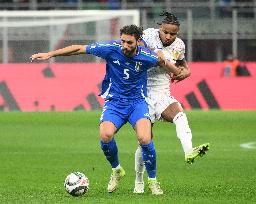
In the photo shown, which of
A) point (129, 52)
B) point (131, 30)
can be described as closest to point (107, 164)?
point (129, 52)

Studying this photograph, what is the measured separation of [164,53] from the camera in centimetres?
1271

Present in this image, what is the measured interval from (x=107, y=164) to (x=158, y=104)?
11.3 feet

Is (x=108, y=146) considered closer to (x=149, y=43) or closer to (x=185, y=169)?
(x=149, y=43)

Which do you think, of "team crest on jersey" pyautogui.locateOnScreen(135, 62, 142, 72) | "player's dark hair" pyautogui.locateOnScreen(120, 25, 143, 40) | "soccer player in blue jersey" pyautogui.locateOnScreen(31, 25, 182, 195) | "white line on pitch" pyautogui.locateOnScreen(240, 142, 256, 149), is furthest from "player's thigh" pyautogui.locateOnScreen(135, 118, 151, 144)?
"white line on pitch" pyautogui.locateOnScreen(240, 142, 256, 149)

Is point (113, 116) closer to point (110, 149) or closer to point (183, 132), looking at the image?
point (110, 149)

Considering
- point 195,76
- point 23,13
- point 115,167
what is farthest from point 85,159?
point 23,13

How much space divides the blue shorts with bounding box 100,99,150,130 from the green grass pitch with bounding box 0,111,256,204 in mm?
868

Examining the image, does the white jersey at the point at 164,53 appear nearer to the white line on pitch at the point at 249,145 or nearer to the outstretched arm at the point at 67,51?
the outstretched arm at the point at 67,51

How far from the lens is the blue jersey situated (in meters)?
11.7

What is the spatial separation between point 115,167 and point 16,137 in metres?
9.60

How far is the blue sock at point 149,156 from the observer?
11484 mm

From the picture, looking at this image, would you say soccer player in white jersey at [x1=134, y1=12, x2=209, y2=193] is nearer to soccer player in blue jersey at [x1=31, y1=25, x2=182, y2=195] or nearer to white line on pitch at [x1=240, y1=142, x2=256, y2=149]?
soccer player in blue jersey at [x1=31, y1=25, x2=182, y2=195]

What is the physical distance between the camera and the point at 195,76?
30.5 meters

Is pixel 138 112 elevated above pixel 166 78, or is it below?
below
